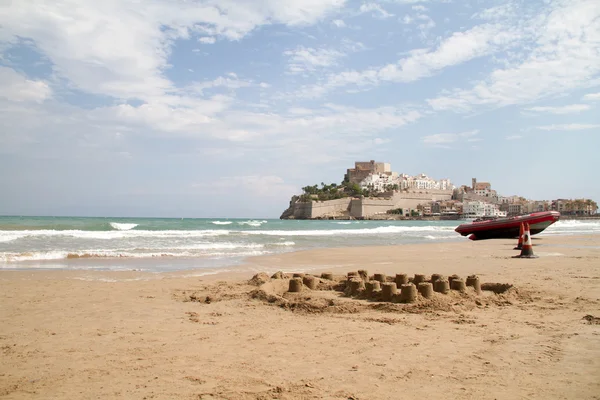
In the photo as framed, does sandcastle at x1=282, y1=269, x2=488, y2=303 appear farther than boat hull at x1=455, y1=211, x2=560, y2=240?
No

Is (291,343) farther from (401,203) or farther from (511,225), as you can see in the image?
(401,203)

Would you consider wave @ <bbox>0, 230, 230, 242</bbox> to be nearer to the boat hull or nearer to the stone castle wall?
the boat hull

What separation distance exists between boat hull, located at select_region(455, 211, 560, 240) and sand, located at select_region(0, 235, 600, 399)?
17.3 metres

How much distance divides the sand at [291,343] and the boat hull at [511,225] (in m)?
17.3

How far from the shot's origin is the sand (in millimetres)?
3477

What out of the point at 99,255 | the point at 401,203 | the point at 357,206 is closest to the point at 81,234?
the point at 99,255

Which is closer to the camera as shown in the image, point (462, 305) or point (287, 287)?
point (462, 305)

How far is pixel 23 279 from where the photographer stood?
946cm

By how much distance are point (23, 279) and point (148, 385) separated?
7.58 m

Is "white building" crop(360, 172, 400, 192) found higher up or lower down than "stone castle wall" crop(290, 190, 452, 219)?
higher up

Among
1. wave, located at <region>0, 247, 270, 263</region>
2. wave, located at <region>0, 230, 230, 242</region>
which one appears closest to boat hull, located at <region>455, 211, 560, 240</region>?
wave, located at <region>0, 247, 270, 263</region>

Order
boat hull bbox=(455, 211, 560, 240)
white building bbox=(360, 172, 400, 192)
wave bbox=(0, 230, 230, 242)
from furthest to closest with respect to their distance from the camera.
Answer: white building bbox=(360, 172, 400, 192) → boat hull bbox=(455, 211, 560, 240) → wave bbox=(0, 230, 230, 242)

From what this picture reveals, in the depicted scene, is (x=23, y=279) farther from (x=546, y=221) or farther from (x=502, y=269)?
(x=546, y=221)

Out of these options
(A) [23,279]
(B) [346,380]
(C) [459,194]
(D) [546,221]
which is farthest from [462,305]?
(C) [459,194]
